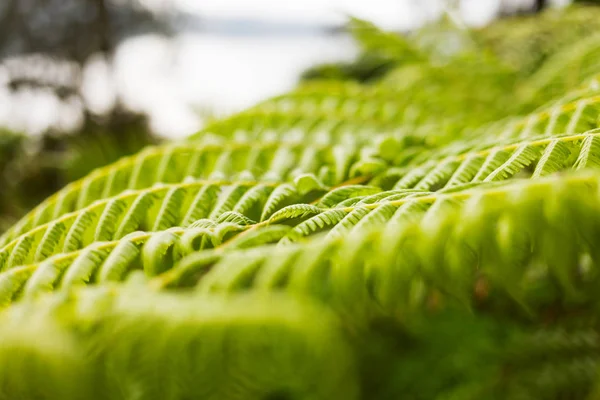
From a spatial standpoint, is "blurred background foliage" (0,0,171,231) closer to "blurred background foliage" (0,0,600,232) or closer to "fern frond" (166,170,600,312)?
"blurred background foliage" (0,0,600,232)

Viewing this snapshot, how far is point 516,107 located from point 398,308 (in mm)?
1034

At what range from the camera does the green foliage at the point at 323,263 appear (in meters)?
0.39

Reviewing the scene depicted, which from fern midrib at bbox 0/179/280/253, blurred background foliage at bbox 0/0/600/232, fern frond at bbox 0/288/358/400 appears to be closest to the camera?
fern frond at bbox 0/288/358/400

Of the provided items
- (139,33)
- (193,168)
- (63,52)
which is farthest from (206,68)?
(193,168)

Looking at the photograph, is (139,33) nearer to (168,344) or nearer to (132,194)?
(132,194)

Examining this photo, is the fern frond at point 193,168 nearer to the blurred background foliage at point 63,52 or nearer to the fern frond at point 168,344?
the fern frond at point 168,344

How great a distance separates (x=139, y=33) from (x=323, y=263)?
7123 millimetres

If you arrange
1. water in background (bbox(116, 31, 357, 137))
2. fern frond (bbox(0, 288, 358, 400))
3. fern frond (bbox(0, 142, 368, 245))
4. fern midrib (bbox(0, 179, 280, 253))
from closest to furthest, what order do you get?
fern frond (bbox(0, 288, 358, 400)), fern midrib (bbox(0, 179, 280, 253)), fern frond (bbox(0, 142, 368, 245)), water in background (bbox(116, 31, 357, 137))

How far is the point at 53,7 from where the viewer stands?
19.7 ft

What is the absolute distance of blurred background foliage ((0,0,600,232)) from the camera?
1479 millimetres

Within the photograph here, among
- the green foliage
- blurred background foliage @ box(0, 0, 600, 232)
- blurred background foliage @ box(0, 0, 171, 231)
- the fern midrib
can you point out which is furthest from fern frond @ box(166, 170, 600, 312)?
blurred background foliage @ box(0, 0, 171, 231)

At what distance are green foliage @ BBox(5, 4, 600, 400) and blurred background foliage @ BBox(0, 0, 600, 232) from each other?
0.19 m

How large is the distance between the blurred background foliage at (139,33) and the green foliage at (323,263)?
0.19m

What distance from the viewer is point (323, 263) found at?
Result: 462 millimetres
